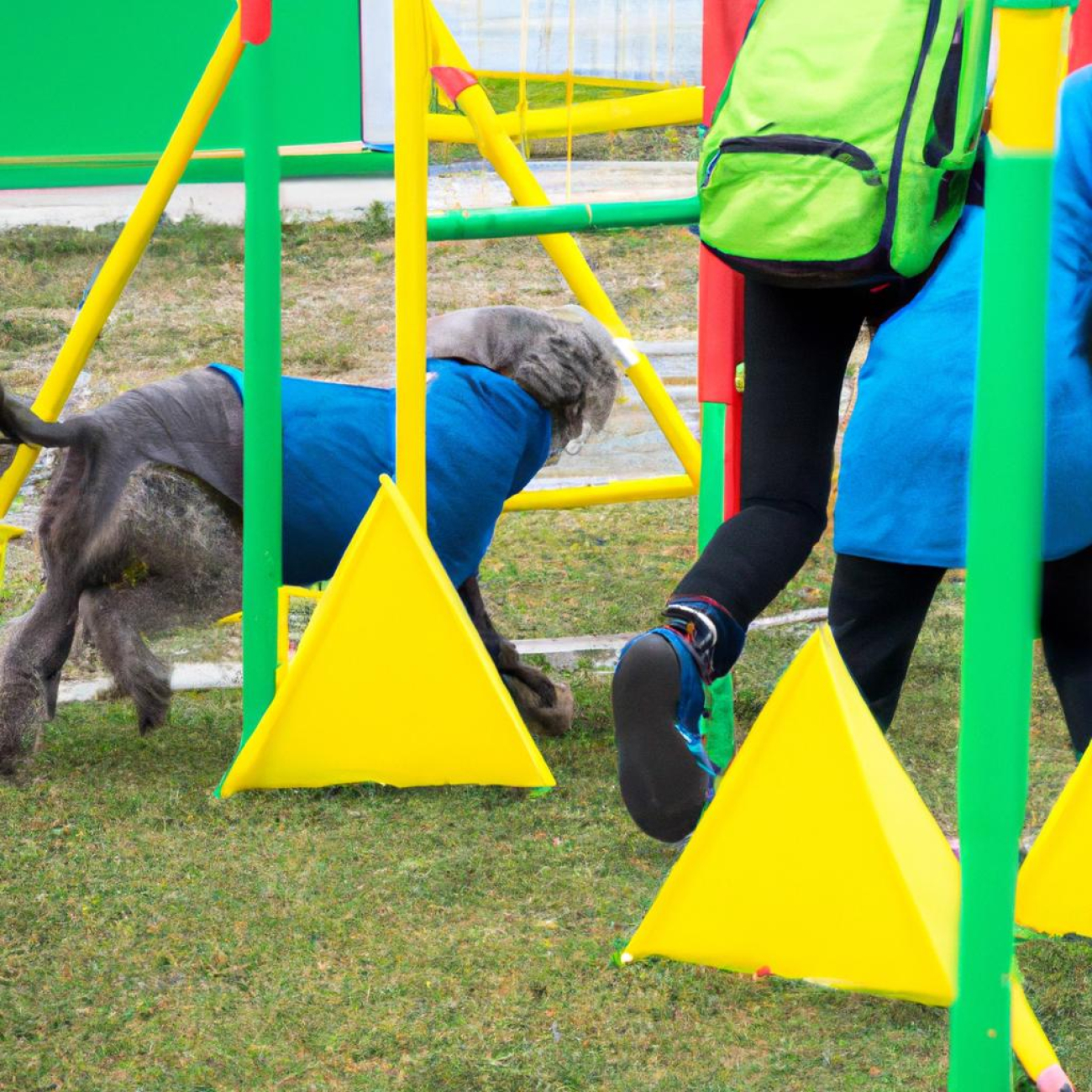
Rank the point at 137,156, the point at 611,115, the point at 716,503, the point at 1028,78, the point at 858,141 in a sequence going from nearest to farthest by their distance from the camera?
the point at 1028,78
the point at 858,141
the point at 716,503
the point at 611,115
the point at 137,156

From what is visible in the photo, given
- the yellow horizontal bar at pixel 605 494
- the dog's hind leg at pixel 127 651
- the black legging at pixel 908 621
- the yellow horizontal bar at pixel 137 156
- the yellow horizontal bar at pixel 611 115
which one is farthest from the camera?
the yellow horizontal bar at pixel 137 156

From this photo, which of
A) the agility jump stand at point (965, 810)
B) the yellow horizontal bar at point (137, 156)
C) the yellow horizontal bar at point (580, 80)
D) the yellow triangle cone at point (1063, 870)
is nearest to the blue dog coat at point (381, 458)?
the yellow horizontal bar at point (580, 80)

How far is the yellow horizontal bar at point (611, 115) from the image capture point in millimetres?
3191

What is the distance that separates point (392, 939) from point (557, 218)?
1214 mm

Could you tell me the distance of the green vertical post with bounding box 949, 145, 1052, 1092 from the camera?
1.45 meters

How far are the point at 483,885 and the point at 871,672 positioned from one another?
69 cm

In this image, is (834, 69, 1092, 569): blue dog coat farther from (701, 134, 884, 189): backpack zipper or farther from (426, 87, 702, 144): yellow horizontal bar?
(426, 87, 702, 144): yellow horizontal bar

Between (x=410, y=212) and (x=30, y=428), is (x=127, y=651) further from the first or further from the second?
(x=410, y=212)

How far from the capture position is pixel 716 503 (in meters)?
2.89

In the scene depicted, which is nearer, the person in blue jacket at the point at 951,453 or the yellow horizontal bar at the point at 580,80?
the person in blue jacket at the point at 951,453

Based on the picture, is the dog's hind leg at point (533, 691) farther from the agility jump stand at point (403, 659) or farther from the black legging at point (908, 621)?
the black legging at point (908, 621)

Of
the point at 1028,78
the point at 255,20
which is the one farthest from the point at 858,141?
the point at 255,20

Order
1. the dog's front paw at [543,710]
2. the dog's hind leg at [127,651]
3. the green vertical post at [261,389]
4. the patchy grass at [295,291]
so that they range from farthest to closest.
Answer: the patchy grass at [295,291] < the dog's front paw at [543,710] < the dog's hind leg at [127,651] < the green vertical post at [261,389]

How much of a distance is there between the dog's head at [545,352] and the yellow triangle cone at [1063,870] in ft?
4.53
